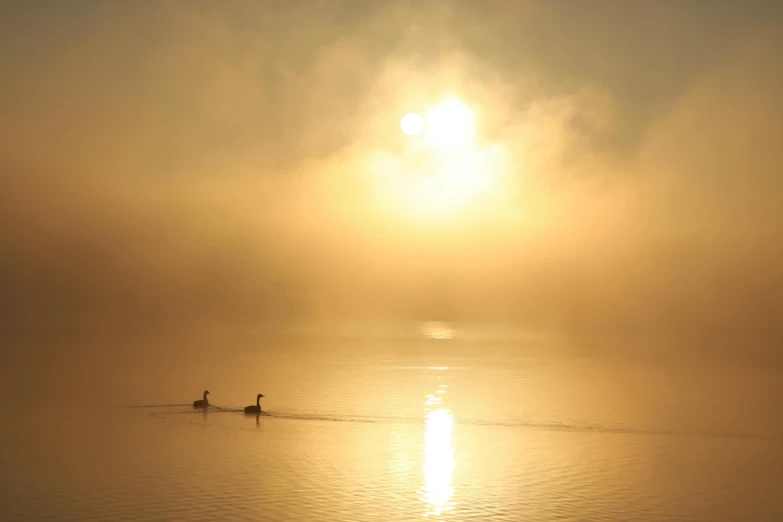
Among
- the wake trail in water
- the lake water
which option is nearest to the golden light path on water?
the lake water

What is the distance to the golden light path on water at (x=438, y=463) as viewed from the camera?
1278 inches

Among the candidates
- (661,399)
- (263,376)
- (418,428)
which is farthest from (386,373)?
(418,428)

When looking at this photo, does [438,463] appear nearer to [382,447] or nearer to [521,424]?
[382,447]

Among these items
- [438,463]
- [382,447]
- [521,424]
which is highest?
[521,424]

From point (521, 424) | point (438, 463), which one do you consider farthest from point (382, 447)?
point (521, 424)

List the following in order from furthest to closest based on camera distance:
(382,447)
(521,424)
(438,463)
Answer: (521,424)
(382,447)
(438,463)

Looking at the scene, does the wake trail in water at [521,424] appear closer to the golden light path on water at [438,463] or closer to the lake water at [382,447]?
the lake water at [382,447]

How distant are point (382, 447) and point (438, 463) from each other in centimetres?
509

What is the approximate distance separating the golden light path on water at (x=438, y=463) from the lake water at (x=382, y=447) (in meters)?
0.17

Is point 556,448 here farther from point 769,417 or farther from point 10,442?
point 10,442

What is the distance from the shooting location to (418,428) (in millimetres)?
51312

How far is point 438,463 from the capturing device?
133ft

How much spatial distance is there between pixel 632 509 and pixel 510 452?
11.7 metres

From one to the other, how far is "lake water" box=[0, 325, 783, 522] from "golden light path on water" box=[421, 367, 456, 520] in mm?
174
